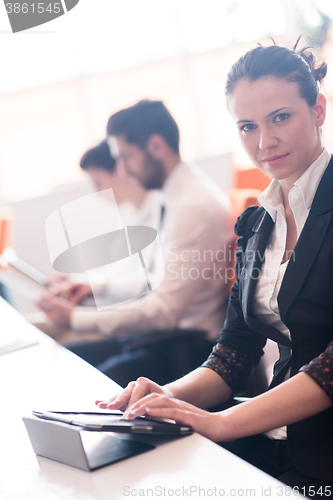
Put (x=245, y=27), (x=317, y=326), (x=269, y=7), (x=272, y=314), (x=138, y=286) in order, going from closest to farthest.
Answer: (x=317, y=326), (x=272, y=314), (x=245, y=27), (x=138, y=286), (x=269, y=7)

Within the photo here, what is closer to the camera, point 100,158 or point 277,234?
point 277,234

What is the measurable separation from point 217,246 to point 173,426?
84 cm

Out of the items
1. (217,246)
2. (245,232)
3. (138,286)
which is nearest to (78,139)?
(138,286)

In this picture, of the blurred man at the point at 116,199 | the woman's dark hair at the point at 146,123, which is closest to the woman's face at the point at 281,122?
A: the woman's dark hair at the point at 146,123

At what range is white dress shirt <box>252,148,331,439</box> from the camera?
0.91m

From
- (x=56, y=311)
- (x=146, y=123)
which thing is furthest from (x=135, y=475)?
(x=146, y=123)

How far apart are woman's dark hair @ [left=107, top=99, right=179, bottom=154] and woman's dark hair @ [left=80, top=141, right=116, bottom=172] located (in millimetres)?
401

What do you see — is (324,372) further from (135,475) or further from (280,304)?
(135,475)

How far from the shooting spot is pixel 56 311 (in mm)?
1763

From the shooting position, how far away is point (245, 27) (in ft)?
5.56

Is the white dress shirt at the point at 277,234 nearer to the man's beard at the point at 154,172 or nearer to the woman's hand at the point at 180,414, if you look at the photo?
the woman's hand at the point at 180,414

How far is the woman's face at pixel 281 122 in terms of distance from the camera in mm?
897

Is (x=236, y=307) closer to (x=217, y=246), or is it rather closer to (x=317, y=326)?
(x=317, y=326)

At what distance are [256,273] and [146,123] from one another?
903mm
